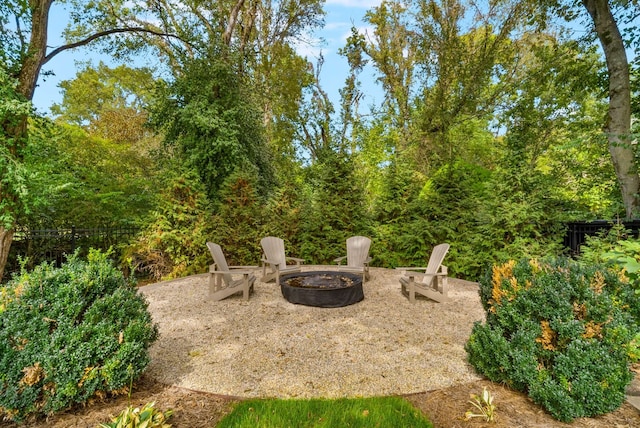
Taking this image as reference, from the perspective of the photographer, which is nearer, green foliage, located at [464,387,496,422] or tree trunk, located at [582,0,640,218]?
green foliage, located at [464,387,496,422]

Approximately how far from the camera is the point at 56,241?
22.8ft

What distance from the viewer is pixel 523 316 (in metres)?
Result: 2.41

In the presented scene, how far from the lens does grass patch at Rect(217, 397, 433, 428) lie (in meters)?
2.10

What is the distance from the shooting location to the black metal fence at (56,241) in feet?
21.0

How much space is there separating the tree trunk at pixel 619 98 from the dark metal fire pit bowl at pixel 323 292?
560cm

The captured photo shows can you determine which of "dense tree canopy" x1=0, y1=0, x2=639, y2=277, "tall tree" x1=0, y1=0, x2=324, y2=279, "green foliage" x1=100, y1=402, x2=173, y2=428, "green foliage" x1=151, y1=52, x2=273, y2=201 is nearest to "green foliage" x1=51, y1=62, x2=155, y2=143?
"dense tree canopy" x1=0, y1=0, x2=639, y2=277

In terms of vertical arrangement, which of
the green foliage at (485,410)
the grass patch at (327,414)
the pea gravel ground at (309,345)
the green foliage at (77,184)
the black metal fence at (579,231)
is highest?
the green foliage at (77,184)

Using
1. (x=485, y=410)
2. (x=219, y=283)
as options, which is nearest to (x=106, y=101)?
(x=219, y=283)

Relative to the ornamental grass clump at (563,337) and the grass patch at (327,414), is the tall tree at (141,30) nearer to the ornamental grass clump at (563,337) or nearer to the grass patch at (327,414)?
the grass patch at (327,414)

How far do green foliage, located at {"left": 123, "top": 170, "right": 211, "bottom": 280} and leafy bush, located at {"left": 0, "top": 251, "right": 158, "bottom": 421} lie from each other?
192 inches

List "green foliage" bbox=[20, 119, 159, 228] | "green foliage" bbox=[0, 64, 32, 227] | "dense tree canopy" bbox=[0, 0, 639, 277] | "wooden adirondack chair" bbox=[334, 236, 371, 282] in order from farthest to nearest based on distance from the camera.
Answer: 1. "wooden adirondack chair" bbox=[334, 236, 371, 282]
2. "dense tree canopy" bbox=[0, 0, 639, 277]
3. "green foliage" bbox=[20, 119, 159, 228]
4. "green foliage" bbox=[0, 64, 32, 227]

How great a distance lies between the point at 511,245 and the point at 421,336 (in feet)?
11.5

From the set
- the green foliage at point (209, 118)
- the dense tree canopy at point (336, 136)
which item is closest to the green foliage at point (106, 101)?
the dense tree canopy at point (336, 136)

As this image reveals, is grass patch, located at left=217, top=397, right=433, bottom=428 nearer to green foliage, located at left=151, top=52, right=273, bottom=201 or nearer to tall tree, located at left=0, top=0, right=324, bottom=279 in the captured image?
tall tree, located at left=0, top=0, right=324, bottom=279
